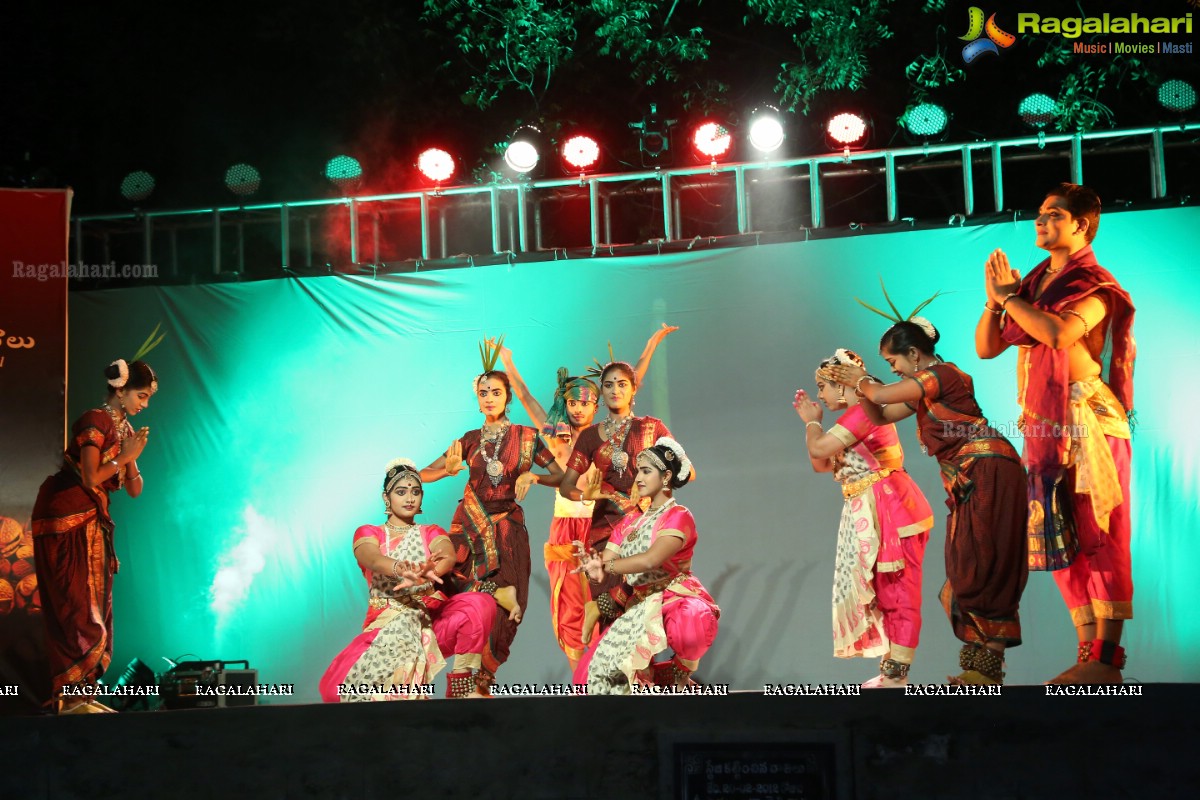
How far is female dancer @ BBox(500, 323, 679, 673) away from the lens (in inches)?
266

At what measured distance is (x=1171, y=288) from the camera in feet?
21.4

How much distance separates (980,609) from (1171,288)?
186 cm

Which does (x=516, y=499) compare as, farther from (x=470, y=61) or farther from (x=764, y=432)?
(x=470, y=61)

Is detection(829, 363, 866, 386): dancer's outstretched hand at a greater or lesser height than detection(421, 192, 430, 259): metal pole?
lesser

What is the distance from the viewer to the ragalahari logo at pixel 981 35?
299 inches

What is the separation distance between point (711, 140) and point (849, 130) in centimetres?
69

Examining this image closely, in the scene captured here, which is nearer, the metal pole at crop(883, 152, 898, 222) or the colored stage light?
the metal pole at crop(883, 152, 898, 222)

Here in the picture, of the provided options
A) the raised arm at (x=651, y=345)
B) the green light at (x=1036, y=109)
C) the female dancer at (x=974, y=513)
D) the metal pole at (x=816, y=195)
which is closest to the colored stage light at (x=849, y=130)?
the metal pole at (x=816, y=195)

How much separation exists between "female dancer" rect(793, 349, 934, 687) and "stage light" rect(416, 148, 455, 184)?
2459 millimetres

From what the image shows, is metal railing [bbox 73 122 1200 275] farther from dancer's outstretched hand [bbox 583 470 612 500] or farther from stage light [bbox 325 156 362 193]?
dancer's outstretched hand [bbox 583 470 612 500]

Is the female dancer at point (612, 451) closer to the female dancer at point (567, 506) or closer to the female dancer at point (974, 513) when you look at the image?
the female dancer at point (567, 506)

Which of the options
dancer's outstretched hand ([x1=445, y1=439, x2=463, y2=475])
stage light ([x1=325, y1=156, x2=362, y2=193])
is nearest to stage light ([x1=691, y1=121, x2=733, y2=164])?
stage light ([x1=325, y1=156, x2=362, y2=193])

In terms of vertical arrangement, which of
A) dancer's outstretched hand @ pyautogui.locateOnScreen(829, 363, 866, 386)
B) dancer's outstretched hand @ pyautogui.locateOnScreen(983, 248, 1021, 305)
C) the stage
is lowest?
the stage

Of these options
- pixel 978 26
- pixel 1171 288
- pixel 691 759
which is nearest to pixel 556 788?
pixel 691 759
